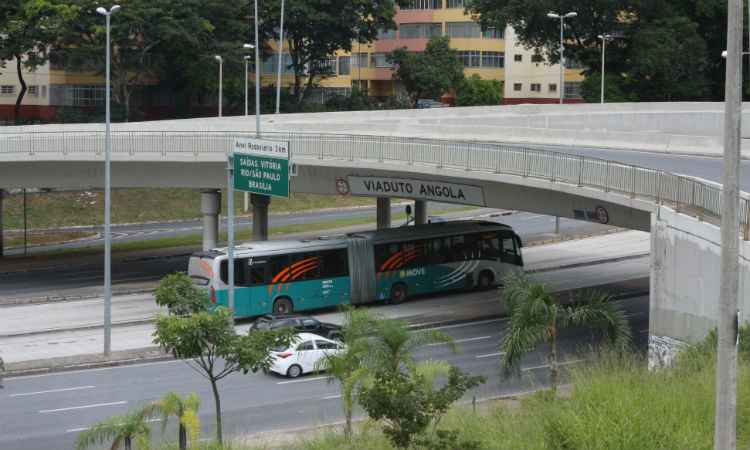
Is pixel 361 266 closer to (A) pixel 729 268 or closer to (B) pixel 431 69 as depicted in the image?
(A) pixel 729 268

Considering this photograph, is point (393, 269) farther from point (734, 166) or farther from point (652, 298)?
point (734, 166)

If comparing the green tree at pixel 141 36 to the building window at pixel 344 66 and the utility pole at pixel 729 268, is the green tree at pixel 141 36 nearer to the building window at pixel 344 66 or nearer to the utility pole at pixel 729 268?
the building window at pixel 344 66

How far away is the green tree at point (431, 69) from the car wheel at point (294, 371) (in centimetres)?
6568

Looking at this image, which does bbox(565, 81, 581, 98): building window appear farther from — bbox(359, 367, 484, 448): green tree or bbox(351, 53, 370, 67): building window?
bbox(359, 367, 484, 448): green tree

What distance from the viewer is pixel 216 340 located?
63.7ft

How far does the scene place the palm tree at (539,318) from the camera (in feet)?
75.4

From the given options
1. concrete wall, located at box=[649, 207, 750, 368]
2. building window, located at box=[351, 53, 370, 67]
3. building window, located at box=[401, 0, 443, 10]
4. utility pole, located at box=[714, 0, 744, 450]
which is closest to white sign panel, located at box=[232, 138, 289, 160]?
concrete wall, located at box=[649, 207, 750, 368]

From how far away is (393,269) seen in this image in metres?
41.5

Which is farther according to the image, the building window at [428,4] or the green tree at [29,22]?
the building window at [428,4]

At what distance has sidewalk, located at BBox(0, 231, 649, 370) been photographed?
33344mm

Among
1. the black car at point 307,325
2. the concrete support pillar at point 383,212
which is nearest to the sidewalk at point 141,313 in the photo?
the black car at point 307,325

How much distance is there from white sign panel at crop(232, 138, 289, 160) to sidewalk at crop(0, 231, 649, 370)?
6148mm

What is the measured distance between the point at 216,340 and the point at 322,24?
62.8 metres

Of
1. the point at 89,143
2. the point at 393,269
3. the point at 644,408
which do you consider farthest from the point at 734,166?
the point at 89,143
